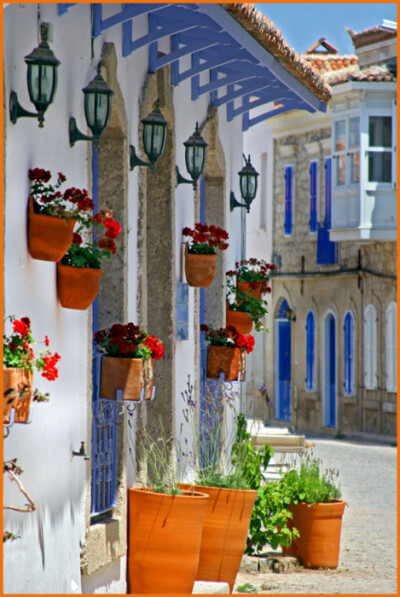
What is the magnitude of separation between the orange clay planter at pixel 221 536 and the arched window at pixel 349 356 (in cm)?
1962

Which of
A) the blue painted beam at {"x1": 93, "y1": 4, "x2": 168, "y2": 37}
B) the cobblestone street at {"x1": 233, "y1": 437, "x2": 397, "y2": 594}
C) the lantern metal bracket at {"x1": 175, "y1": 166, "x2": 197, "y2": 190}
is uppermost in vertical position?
the blue painted beam at {"x1": 93, "y1": 4, "x2": 168, "y2": 37}

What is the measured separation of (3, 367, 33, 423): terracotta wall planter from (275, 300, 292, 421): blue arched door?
85.2ft

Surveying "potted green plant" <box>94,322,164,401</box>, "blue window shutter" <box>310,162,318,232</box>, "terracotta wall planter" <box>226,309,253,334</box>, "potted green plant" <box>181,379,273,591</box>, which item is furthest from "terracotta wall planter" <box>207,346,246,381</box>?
"blue window shutter" <box>310,162,318,232</box>

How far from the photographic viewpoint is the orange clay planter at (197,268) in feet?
34.1

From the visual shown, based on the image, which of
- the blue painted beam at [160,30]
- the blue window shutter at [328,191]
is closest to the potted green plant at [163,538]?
the blue painted beam at [160,30]

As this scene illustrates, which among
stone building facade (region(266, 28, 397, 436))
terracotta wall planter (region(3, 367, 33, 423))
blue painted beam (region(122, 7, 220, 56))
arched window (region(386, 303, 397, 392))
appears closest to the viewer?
terracotta wall planter (region(3, 367, 33, 423))

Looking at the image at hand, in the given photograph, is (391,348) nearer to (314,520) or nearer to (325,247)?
(325,247)

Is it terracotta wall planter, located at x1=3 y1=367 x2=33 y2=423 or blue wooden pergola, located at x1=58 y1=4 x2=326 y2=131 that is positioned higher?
blue wooden pergola, located at x1=58 y1=4 x2=326 y2=131

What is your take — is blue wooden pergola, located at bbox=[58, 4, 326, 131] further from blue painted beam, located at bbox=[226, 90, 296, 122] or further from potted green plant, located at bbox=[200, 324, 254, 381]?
potted green plant, located at bbox=[200, 324, 254, 381]

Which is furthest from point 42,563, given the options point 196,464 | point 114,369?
point 196,464

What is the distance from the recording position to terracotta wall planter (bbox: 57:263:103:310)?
6852 millimetres

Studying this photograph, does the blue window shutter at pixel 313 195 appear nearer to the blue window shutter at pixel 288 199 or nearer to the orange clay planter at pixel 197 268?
the blue window shutter at pixel 288 199

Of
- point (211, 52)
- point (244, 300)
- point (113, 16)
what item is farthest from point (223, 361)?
point (113, 16)

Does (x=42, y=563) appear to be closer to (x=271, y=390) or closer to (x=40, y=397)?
(x=40, y=397)
